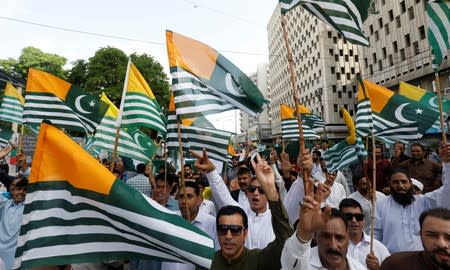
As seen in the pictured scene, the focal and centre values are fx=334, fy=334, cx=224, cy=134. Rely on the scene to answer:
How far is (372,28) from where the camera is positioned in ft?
120

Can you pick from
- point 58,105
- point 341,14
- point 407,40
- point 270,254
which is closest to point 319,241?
point 270,254

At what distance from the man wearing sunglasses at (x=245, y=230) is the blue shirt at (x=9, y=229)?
3.07m

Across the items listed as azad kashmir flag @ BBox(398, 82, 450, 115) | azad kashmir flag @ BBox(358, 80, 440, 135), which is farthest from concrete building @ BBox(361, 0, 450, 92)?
azad kashmir flag @ BBox(358, 80, 440, 135)

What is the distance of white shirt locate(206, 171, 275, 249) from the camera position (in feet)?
11.7

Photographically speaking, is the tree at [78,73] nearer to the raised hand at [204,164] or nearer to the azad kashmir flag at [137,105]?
the azad kashmir flag at [137,105]

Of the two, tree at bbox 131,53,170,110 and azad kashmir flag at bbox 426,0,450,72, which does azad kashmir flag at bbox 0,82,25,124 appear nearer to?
azad kashmir flag at bbox 426,0,450,72

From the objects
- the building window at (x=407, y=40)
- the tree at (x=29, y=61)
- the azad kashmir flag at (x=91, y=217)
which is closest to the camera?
the azad kashmir flag at (x=91, y=217)

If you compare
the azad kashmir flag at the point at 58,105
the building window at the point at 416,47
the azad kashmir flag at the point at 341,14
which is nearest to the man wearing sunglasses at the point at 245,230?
the azad kashmir flag at the point at 341,14

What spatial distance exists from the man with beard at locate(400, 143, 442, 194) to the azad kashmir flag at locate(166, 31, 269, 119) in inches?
162

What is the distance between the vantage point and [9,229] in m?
4.31

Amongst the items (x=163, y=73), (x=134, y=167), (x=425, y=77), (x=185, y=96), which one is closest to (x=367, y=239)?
(x=185, y=96)

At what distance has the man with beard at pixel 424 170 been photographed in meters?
6.52

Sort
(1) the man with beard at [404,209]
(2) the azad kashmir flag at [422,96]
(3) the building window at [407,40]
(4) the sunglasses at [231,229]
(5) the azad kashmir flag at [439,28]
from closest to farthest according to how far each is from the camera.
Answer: (4) the sunglasses at [231,229] → (1) the man with beard at [404,209] → (5) the azad kashmir flag at [439,28] → (2) the azad kashmir flag at [422,96] → (3) the building window at [407,40]

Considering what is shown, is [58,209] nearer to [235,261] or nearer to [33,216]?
[33,216]
